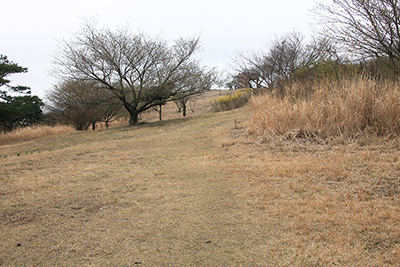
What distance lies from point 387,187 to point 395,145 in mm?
1823

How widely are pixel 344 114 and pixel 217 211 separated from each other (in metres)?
4.10

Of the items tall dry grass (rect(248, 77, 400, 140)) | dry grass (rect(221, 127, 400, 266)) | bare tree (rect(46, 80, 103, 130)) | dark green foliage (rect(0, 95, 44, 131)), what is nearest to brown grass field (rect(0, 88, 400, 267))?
dry grass (rect(221, 127, 400, 266))

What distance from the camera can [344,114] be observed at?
5.86 metres

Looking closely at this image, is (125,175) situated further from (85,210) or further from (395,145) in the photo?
A: (395,145)

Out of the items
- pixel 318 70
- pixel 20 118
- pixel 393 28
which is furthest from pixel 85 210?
pixel 20 118

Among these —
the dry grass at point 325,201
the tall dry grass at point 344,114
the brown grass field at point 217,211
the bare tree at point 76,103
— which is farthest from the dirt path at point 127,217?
the bare tree at point 76,103

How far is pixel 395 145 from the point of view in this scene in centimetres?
489

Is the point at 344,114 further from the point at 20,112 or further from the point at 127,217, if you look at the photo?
the point at 20,112

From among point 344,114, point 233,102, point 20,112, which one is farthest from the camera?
point 233,102

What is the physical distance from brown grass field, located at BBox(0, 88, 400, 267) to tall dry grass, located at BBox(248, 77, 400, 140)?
18.0 inches

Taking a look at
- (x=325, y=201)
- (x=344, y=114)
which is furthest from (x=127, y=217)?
(x=344, y=114)

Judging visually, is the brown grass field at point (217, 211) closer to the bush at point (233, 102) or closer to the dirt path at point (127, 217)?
the dirt path at point (127, 217)

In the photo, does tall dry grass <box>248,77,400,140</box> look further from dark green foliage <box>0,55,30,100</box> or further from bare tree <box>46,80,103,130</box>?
dark green foliage <box>0,55,30,100</box>

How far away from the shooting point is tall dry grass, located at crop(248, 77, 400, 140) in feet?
18.1
